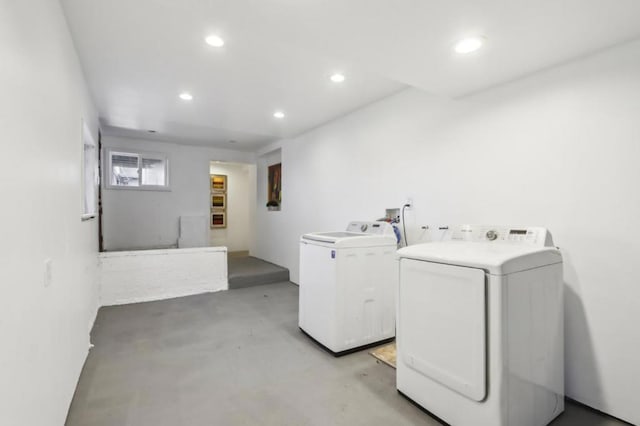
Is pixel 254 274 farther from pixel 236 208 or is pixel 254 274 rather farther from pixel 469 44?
pixel 469 44

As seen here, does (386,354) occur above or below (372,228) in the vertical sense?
below

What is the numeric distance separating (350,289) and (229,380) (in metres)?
1.19

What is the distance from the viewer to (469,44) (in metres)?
1.96

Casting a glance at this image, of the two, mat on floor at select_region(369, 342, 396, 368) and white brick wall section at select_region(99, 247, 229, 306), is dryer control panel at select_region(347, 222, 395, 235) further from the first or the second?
white brick wall section at select_region(99, 247, 229, 306)

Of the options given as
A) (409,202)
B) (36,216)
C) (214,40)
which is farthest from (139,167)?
(409,202)

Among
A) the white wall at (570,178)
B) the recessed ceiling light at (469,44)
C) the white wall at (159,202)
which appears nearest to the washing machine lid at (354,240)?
the white wall at (570,178)

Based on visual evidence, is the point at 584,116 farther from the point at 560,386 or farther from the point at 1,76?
the point at 1,76

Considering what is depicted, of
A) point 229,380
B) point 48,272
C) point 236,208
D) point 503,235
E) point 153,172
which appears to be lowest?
point 229,380

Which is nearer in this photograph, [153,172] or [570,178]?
[570,178]

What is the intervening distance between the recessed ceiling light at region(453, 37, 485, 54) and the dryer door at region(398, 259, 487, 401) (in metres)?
1.40

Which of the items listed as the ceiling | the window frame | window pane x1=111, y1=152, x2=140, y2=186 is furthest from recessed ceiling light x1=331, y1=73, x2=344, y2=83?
window pane x1=111, y1=152, x2=140, y2=186

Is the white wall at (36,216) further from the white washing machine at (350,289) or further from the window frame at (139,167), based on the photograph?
the window frame at (139,167)

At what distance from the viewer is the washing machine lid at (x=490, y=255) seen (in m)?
1.61

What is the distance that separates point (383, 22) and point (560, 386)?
8.19ft
